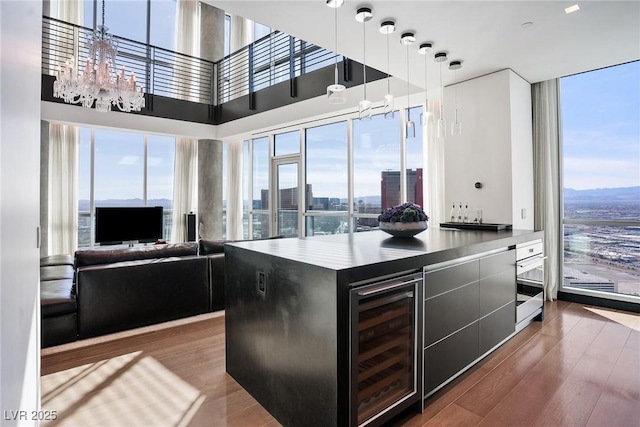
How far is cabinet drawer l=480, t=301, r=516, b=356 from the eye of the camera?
2.71m

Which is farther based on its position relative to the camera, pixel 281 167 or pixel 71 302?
pixel 281 167

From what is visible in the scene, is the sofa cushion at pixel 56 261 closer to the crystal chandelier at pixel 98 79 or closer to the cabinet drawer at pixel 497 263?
the crystal chandelier at pixel 98 79

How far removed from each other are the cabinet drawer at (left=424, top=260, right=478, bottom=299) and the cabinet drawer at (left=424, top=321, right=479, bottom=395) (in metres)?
0.32

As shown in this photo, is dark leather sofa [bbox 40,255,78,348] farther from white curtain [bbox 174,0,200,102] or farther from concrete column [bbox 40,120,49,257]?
white curtain [bbox 174,0,200,102]

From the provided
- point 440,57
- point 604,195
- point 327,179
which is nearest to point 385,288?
point 440,57

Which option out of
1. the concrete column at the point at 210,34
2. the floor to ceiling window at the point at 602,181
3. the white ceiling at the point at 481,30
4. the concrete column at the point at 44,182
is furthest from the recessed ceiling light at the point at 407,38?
the concrete column at the point at 210,34

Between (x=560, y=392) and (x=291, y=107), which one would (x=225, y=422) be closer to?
(x=560, y=392)

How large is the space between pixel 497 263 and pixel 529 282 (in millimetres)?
867

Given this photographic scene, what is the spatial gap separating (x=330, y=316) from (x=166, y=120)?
6.69m

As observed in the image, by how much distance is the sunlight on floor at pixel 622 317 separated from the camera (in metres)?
3.65

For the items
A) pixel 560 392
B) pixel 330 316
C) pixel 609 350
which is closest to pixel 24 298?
pixel 330 316

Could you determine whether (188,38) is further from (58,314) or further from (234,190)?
(58,314)

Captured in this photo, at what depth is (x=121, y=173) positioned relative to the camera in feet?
25.5

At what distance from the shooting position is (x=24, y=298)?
125 centimetres
